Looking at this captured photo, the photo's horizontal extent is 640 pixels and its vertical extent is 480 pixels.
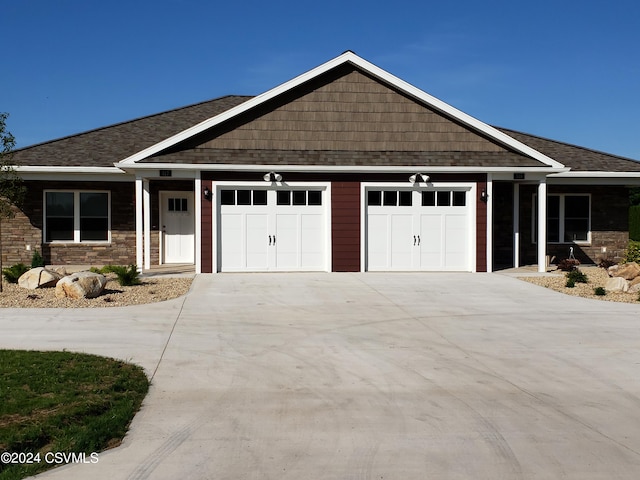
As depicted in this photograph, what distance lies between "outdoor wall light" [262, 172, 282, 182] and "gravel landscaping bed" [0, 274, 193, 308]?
3.65 metres

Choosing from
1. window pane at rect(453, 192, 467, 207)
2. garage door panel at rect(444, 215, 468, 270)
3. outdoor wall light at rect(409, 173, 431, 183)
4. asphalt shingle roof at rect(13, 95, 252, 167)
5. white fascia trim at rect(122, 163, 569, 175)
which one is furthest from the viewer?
asphalt shingle roof at rect(13, 95, 252, 167)

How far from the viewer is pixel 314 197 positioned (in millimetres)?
18125

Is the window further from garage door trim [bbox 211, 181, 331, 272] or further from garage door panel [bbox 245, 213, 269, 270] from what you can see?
garage door panel [bbox 245, 213, 269, 270]

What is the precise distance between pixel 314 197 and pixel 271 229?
5.04 ft

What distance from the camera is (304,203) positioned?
712 inches

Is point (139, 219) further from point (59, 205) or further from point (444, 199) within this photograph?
point (444, 199)

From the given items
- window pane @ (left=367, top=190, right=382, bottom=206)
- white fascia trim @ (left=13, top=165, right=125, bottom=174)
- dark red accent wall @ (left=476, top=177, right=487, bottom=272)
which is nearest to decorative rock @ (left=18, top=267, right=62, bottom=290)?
white fascia trim @ (left=13, top=165, right=125, bottom=174)

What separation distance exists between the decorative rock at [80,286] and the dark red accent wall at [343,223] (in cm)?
685

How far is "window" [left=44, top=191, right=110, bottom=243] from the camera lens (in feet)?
66.2

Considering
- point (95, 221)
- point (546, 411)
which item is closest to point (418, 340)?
point (546, 411)

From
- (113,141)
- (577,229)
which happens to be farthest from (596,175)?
(113,141)

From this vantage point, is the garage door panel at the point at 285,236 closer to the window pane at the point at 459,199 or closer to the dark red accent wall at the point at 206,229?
the dark red accent wall at the point at 206,229

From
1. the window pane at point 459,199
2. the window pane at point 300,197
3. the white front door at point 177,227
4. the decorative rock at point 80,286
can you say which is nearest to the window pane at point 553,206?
the window pane at point 459,199

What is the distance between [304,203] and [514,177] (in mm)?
6138
